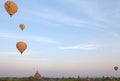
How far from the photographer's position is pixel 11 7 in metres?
92.8

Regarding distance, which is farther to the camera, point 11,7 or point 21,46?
point 21,46

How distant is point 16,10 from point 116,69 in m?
52.1

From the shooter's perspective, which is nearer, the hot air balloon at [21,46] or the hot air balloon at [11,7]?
the hot air balloon at [11,7]

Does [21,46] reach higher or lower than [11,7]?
lower

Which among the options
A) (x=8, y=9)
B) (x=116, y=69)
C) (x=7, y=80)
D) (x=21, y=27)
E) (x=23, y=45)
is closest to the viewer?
(x=7, y=80)

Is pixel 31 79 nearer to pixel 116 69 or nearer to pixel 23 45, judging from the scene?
pixel 23 45

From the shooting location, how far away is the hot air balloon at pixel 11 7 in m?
92.5

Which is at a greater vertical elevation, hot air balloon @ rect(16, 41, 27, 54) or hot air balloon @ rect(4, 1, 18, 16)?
hot air balloon @ rect(4, 1, 18, 16)

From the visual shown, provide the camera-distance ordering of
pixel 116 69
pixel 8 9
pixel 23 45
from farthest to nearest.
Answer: pixel 116 69 → pixel 23 45 → pixel 8 9

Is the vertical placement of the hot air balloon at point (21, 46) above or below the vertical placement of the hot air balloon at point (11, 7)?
below

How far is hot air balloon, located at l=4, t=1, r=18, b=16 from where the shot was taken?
92500 millimetres

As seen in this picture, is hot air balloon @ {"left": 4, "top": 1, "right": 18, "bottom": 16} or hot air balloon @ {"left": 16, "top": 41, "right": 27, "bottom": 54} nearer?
hot air balloon @ {"left": 4, "top": 1, "right": 18, "bottom": 16}

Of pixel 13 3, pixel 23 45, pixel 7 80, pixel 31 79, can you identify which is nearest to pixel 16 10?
pixel 13 3

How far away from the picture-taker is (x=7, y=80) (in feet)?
217
